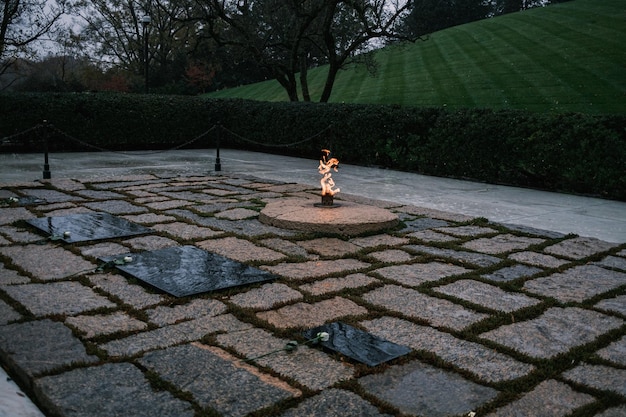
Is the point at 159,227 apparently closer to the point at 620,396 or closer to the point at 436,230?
the point at 436,230

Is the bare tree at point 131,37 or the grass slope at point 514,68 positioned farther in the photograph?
the bare tree at point 131,37

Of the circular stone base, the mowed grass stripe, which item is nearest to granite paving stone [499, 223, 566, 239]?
the circular stone base

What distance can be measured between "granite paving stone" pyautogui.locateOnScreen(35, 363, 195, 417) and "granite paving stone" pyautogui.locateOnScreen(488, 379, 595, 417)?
1.33m

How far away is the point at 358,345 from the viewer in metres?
2.99

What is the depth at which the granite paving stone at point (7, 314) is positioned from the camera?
3232mm

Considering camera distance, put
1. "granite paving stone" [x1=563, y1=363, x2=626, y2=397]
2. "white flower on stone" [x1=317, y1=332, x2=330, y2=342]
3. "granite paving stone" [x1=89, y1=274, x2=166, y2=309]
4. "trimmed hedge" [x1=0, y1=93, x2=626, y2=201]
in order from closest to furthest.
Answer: "granite paving stone" [x1=563, y1=363, x2=626, y2=397] → "white flower on stone" [x1=317, y1=332, x2=330, y2=342] → "granite paving stone" [x1=89, y1=274, x2=166, y2=309] → "trimmed hedge" [x1=0, y1=93, x2=626, y2=201]

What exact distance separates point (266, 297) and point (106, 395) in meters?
1.43

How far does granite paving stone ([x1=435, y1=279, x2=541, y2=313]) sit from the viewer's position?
146 inches

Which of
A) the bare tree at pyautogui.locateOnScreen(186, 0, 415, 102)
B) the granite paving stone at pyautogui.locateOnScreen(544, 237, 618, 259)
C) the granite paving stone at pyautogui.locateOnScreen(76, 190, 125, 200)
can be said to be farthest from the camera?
the bare tree at pyautogui.locateOnScreen(186, 0, 415, 102)

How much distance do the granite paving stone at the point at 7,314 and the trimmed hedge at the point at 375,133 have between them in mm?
6681

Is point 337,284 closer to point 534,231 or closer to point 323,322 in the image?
point 323,322

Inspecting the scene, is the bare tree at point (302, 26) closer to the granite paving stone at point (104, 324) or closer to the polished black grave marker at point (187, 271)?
the polished black grave marker at point (187, 271)

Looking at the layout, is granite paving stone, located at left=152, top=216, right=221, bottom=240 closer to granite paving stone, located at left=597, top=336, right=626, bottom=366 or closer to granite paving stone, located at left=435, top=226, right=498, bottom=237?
granite paving stone, located at left=435, top=226, right=498, bottom=237

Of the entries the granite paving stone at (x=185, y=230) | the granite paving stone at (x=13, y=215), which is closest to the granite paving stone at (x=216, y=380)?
the granite paving stone at (x=185, y=230)
